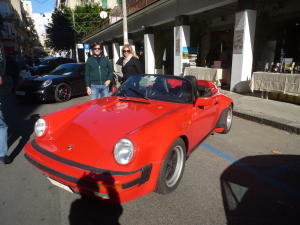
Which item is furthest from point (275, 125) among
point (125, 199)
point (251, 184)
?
point (125, 199)

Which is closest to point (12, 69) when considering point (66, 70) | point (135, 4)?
point (66, 70)

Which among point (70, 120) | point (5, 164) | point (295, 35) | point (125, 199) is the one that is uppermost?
point (295, 35)

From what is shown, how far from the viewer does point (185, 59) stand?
1086 cm

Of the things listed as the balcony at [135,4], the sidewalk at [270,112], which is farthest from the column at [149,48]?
the sidewalk at [270,112]

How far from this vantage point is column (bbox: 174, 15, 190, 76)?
10.5 m

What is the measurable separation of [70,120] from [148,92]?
1.17 meters

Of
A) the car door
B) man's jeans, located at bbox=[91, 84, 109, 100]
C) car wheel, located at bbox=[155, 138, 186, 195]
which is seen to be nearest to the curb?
the car door

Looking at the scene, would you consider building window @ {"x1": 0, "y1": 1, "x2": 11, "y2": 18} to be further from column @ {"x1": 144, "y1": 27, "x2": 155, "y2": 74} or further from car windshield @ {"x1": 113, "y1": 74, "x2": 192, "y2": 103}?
car windshield @ {"x1": 113, "y1": 74, "x2": 192, "y2": 103}

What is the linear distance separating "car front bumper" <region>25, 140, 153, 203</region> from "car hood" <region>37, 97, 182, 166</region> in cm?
10

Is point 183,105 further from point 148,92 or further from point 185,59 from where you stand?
point 185,59

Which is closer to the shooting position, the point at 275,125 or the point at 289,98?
the point at 275,125

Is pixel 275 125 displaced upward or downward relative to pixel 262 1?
downward

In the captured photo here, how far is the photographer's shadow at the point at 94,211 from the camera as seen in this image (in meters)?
1.81

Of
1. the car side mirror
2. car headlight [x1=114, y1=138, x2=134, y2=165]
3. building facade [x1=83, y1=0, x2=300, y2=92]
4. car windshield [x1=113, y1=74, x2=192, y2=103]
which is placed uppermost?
building facade [x1=83, y1=0, x2=300, y2=92]
